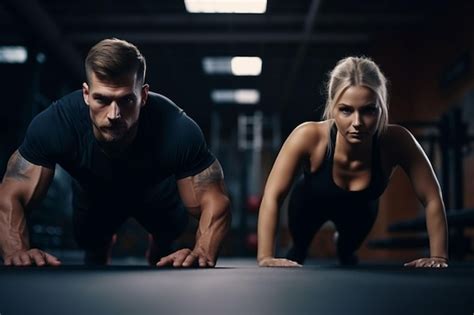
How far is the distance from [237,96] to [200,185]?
809 cm

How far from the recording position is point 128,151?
6.14 ft

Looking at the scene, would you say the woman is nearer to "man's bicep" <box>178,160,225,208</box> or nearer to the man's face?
"man's bicep" <box>178,160,225,208</box>

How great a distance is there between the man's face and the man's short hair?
0.02 meters

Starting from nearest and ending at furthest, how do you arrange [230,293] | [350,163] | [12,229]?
1. [230,293]
2. [12,229]
3. [350,163]

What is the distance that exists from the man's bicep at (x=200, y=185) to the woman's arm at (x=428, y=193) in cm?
62

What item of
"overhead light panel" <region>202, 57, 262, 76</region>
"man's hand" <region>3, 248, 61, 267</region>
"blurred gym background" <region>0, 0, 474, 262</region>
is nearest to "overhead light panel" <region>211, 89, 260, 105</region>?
"blurred gym background" <region>0, 0, 474, 262</region>

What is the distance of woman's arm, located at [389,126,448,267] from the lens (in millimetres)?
1719

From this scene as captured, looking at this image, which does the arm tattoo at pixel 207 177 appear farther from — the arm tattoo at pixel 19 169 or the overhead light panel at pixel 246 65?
the overhead light panel at pixel 246 65

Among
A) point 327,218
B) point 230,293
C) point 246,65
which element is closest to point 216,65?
point 246,65

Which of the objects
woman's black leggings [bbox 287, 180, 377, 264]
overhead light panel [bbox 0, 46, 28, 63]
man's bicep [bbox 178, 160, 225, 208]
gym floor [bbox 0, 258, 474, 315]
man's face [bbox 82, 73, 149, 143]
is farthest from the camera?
overhead light panel [bbox 0, 46, 28, 63]

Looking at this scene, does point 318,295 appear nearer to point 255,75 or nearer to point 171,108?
point 171,108

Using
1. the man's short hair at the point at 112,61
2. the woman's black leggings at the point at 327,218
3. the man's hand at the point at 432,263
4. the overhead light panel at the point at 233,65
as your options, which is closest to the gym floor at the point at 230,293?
the man's hand at the point at 432,263

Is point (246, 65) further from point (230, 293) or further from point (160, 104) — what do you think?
point (230, 293)

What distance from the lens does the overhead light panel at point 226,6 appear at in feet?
20.2
